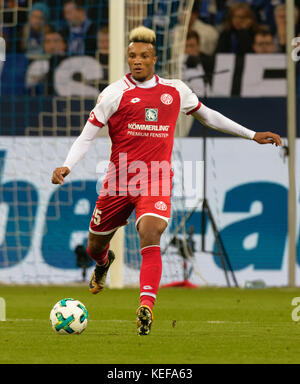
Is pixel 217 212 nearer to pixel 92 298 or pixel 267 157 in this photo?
pixel 267 157

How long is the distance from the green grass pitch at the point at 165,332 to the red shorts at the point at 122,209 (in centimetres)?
82

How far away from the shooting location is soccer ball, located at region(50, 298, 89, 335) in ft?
23.2

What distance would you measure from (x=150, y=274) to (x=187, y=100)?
60.9 inches

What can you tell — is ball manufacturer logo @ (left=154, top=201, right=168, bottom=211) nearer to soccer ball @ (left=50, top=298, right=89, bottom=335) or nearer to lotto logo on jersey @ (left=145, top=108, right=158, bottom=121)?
lotto logo on jersey @ (left=145, top=108, right=158, bottom=121)

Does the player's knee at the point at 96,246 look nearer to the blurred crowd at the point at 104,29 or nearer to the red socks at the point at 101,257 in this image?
the red socks at the point at 101,257

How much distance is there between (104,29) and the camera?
16203 millimetres

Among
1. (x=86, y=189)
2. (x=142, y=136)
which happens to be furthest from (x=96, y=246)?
(x=86, y=189)

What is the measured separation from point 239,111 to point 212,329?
8.16 meters

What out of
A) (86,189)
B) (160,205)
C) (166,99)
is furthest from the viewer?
(86,189)

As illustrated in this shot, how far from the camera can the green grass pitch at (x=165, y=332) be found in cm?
579

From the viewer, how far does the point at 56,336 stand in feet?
22.9

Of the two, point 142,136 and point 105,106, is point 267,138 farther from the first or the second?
point 105,106

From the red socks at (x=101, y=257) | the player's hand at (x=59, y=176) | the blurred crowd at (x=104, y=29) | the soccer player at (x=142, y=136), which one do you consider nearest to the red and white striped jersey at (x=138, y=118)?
the soccer player at (x=142, y=136)

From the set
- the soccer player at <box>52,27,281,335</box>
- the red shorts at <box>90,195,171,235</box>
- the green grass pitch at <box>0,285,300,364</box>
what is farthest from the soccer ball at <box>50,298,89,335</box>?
the red shorts at <box>90,195,171,235</box>
